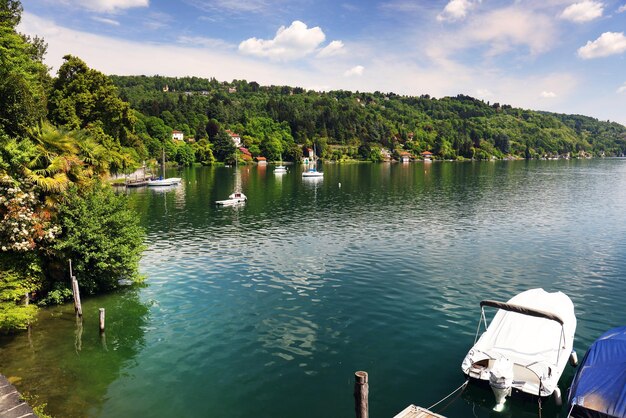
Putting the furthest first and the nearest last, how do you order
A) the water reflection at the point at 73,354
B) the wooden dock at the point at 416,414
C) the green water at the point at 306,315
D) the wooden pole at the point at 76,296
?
the wooden pole at the point at 76,296, the green water at the point at 306,315, the water reflection at the point at 73,354, the wooden dock at the point at 416,414

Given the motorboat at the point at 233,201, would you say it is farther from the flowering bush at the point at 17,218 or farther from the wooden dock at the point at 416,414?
the wooden dock at the point at 416,414

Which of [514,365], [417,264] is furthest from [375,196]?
[514,365]

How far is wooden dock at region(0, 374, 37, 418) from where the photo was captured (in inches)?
647

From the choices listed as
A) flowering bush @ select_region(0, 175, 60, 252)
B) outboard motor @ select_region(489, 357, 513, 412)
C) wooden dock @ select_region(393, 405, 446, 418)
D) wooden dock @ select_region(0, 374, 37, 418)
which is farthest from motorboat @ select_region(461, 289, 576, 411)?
flowering bush @ select_region(0, 175, 60, 252)

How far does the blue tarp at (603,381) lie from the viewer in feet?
55.7

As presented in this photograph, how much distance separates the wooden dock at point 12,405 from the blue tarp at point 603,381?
22187mm

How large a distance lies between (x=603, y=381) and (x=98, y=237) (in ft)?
102

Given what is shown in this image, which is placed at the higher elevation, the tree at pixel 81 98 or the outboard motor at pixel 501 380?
the tree at pixel 81 98

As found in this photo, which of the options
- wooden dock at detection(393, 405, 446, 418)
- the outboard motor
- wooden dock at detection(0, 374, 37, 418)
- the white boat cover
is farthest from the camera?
the white boat cover

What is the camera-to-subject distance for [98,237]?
30344 millimetres

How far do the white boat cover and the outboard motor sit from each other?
0.72 m

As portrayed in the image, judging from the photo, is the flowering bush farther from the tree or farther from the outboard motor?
the tree

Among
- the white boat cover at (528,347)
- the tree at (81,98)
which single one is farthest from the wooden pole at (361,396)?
the tree at (81,98)

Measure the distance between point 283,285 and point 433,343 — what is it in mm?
14957
